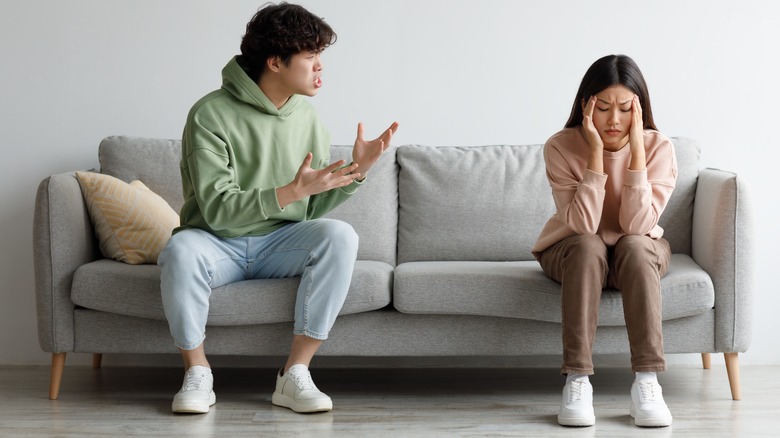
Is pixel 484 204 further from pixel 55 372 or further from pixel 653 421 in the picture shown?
A: pixel 55 372

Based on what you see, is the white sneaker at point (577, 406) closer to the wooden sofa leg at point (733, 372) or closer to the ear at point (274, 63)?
the wooden sofa leg at point (733, 372)

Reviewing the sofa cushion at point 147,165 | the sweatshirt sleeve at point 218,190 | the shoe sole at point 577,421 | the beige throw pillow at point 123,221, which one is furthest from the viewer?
the sofa cushion at point 147,165

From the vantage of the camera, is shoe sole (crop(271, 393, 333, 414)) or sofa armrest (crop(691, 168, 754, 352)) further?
sofa armrest (crop(691, 168, 754, 352))

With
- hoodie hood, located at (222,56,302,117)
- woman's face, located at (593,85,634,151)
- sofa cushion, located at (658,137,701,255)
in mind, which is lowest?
sofa cushion, located at (658,137,701,255)

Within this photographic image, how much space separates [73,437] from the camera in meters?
2.34

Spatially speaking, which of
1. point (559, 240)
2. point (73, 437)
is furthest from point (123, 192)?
point (559, 240)

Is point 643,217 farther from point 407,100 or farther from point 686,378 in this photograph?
point 407,100

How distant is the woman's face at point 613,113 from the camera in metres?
2.55

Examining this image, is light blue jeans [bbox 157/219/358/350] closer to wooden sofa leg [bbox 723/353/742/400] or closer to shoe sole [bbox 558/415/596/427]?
shoe sole [bbox 558/415/596/427]


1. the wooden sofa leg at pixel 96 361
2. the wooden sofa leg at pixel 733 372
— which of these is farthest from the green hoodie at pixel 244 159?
the wooden sofa leg at pixel 733 372

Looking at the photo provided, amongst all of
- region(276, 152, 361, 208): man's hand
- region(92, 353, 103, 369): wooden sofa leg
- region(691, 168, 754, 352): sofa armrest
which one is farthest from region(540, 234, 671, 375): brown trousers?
region(92, 353, 103, 369): wooden sofa leg

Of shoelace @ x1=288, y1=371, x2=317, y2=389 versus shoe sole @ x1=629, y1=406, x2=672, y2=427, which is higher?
shoelace @ x1=288, y1=371, x2=317, y2=389

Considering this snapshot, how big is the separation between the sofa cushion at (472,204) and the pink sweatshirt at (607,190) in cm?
39

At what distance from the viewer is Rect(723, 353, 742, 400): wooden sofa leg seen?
8.95 feet
